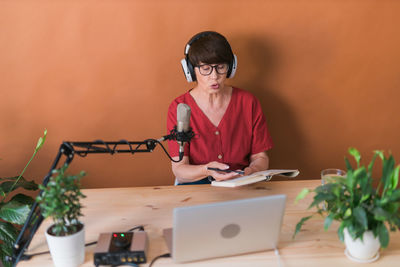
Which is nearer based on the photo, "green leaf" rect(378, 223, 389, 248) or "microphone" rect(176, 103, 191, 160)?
"green leaf" rect(378, 223, 389, 248)

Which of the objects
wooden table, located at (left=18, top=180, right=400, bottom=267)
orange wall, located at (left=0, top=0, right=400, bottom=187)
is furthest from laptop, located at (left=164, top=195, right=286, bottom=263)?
orange wall, located at (left=0, top=0, right=400, bottom=187)

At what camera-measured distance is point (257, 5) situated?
87.3 inches

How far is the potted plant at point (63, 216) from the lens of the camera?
1107mm

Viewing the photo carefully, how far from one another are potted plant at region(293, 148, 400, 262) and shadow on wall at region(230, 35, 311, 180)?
4.10 ft

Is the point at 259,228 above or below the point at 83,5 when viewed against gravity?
below

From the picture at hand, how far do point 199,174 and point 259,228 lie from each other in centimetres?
75

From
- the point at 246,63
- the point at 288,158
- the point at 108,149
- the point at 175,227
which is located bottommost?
the point at 288,158

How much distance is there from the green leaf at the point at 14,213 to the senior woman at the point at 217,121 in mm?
776

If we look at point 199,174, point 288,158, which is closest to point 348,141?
point 288,158

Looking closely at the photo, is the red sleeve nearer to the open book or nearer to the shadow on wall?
the shadow on wall

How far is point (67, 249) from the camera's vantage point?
1.14 m

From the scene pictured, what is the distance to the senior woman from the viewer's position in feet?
6.37

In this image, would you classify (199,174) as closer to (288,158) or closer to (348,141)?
(288,158)

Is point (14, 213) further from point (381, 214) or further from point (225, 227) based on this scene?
point (381, 214)
